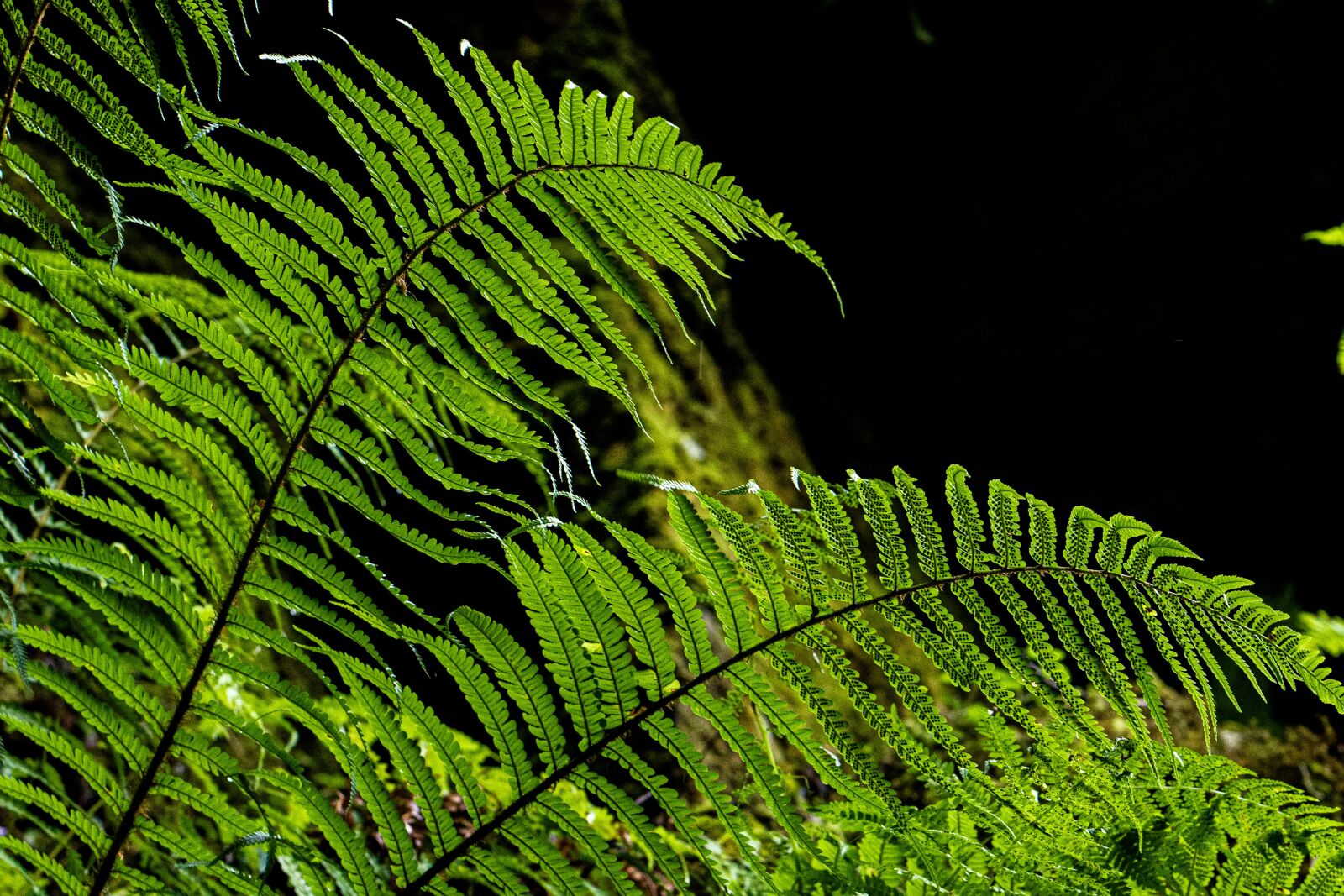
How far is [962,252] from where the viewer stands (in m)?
4.59

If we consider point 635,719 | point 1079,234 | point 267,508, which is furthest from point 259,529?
point 1079,234

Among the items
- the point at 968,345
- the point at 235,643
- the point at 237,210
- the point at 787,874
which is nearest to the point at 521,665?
the point at 237,210

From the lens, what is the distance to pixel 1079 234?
4504 millimetres

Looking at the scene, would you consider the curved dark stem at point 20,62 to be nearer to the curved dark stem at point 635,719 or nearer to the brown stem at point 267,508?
the brown stem at point 267,508

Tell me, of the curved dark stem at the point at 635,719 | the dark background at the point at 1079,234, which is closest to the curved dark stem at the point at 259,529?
the curved dark stem at the point at 635,719

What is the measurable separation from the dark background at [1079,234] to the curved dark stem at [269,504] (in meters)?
3.43

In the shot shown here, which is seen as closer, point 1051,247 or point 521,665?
point 521,665

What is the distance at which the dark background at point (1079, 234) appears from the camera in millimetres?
4305

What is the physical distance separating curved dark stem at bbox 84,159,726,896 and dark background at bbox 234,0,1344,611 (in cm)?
343

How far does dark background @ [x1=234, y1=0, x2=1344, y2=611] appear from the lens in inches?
169

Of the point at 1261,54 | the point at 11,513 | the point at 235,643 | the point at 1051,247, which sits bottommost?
the point at 235,643

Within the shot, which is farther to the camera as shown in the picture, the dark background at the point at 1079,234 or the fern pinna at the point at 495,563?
the dark background at the point at 1079,234

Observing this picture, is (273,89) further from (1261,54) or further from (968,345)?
A: (1261,54)

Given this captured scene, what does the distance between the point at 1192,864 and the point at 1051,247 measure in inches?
165
